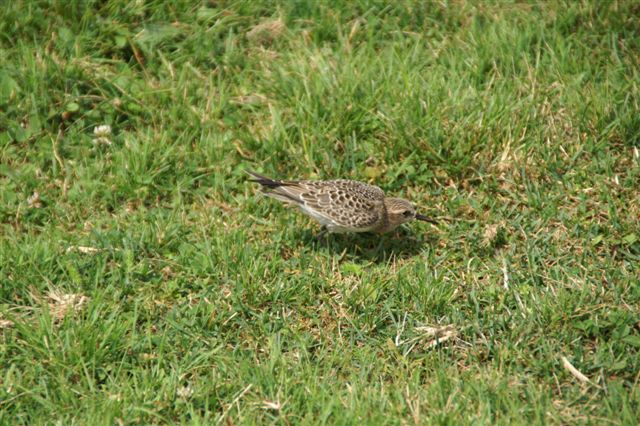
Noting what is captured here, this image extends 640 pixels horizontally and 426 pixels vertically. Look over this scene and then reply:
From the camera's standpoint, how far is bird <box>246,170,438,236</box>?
7195 mm

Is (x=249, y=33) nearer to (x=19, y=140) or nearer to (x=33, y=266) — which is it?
(x=19, y=140)

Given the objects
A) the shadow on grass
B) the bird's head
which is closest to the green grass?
the shadow on grass

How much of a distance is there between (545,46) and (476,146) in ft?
4.99

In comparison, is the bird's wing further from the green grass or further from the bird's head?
the green grass

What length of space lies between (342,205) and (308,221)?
1.88 ft

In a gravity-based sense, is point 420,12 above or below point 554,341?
above

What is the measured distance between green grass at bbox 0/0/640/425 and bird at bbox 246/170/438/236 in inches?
9.6

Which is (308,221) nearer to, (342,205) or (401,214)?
(342,205)

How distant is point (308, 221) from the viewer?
7.66m

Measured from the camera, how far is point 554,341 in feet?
20.1

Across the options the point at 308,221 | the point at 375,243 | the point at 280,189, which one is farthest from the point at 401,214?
the point at 280,189

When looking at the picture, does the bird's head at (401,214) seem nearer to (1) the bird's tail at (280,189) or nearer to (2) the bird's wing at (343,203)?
(2) the bird's wing at (343,203)

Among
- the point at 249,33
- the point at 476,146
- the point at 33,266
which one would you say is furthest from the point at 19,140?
the point at 476,146

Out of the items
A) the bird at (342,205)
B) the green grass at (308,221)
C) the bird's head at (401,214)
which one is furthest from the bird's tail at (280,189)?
the bird's head at (401,214)
